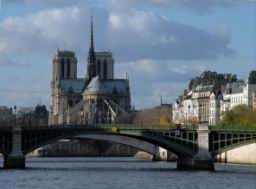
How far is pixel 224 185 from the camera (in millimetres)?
84375

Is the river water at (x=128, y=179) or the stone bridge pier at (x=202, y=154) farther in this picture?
the stone bridge pier at (x=202, y=154)

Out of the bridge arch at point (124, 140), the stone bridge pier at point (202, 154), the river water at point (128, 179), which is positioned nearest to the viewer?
the river water at point (128, 179)

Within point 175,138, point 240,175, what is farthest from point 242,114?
point 240,175

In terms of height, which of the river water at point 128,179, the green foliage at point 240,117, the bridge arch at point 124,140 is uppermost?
the green foliage at point 240,117

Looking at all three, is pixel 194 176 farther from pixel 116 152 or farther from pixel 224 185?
pixel 116 152

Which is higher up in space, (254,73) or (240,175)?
(254,73)

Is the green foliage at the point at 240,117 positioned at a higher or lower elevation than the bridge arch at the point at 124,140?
higher

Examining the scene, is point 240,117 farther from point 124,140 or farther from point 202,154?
point 202,154

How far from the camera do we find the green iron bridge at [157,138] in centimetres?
10988

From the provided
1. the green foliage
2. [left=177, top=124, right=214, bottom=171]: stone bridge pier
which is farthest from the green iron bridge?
the green foliage

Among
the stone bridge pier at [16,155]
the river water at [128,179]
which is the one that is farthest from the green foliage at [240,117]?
the stone bridge pier at [16,155]

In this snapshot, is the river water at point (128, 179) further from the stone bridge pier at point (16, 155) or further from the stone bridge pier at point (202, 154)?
the stone bridge pier at point (16, 155)

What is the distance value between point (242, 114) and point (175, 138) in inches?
1071

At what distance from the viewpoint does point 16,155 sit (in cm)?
11219
